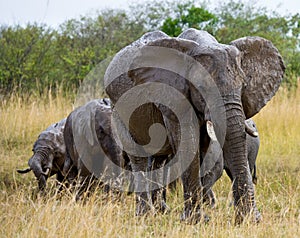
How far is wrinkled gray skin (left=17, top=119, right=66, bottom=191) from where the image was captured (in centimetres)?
862

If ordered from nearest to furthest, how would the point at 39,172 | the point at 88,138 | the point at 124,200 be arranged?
the point at 124,200 → the point at 88,138 → the point at 39,172

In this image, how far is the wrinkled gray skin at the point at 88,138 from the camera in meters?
7.70

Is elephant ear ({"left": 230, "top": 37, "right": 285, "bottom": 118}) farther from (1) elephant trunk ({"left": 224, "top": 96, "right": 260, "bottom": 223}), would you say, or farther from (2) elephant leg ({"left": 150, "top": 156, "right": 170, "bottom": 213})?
(2) elephant leg ({"left": 150, "top": 156, "right": 170, "bottom": 213})

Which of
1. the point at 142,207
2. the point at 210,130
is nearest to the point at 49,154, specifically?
the point at 142,207

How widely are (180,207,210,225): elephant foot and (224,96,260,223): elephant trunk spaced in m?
0.32

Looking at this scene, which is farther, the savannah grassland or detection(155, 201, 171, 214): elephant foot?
detection(155, 201, 171, 214): elephant foot

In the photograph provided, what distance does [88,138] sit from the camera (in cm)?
799

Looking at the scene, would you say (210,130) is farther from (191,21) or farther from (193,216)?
(191,21)

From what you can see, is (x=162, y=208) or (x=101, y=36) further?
(x=101, y=36)

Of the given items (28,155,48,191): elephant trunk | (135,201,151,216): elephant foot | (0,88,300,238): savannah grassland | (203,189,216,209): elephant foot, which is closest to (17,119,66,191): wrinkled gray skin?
(28,155,48,191): elephant trunk

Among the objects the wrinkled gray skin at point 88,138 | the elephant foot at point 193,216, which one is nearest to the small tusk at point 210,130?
the elephant foot at point 193,216

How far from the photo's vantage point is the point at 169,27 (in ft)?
59.8

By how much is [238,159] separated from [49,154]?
438cm

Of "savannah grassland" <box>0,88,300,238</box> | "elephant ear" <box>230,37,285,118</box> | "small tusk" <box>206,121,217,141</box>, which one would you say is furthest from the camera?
"elephant ear" <box>230,37,285,118</box>
